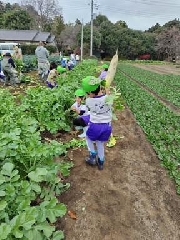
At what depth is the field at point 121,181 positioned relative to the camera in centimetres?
347

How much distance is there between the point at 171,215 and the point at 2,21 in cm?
5849

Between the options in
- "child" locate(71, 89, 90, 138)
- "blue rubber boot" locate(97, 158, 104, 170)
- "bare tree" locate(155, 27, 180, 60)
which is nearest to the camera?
"blue rubber boot" locate(97, 158, 104, 170)

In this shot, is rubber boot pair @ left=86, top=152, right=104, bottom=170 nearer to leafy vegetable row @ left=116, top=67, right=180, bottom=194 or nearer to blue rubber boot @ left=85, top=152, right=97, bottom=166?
blue rubber boot @ left=85, top=152, right=97, bottom=166

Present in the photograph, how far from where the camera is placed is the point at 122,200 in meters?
4.02

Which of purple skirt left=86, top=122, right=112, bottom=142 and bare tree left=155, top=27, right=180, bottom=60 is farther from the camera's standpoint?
bare tree left=155, top=27, right=180, bottom=60

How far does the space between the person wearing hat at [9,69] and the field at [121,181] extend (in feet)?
19.5

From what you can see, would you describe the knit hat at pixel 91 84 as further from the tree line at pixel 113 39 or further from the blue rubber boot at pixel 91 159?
the tree line at pixel 113 39

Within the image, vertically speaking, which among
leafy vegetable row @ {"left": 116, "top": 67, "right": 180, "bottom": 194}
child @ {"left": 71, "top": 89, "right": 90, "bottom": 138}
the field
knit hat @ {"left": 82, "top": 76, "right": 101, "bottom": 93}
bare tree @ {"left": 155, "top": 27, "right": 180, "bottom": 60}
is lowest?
bare tree @ {"left": 155, "top": 27, "right": 180, "bottom": 60}

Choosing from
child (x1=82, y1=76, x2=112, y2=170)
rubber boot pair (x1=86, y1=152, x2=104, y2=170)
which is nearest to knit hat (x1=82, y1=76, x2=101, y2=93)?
child (x1=82, y1=76, x2=112, y2=170)

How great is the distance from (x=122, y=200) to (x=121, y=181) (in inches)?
20.7

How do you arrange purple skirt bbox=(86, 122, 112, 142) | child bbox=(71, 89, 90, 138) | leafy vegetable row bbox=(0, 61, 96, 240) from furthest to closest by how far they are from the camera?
child bbox=(71, 89, 90, 138), purple skirt bbox=(86, 122, 112, 142), leafy vegetable row bbox=(0, 61, 96, 240)

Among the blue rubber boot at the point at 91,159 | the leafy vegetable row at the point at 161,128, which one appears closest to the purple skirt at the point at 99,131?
the blue rubber boot at the point at 91,159

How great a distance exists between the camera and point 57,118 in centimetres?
590

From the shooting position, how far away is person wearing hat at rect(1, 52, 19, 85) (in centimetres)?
1201
